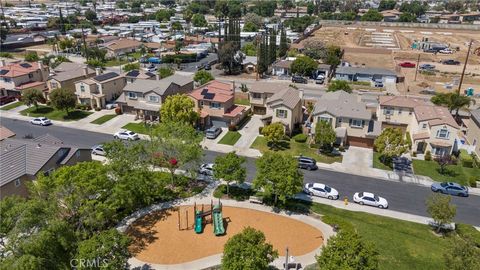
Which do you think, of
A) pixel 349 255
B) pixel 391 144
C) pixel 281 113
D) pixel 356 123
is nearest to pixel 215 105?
pixel 281 113

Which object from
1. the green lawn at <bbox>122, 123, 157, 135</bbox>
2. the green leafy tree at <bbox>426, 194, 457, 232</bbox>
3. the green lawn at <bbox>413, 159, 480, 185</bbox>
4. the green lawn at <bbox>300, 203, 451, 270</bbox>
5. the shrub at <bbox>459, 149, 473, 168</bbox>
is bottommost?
the green lawn at <bbox>300, 203, 451, 270</bbox>

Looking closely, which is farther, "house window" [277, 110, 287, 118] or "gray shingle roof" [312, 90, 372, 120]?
"house window" [277, 110, 287, 118]

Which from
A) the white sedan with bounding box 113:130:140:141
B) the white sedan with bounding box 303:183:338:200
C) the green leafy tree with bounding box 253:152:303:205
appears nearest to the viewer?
the green leafy tree with bounding box 253:152:303:205

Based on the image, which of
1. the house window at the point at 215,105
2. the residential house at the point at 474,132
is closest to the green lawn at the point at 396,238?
the residential house at the point at 474,132

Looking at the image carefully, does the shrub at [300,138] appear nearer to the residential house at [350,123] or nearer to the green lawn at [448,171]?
the residential house at [350,123]

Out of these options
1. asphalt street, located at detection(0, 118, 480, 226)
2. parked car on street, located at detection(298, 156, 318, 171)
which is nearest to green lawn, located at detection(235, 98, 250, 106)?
asphalt street, located at detection(0, 118, 480, 226)

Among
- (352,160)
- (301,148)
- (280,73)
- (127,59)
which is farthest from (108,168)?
(127,59)

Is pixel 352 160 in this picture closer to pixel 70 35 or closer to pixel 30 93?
pixel 30 93

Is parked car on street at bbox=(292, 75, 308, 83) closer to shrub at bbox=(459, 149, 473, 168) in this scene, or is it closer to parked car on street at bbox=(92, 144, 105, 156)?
→ shrub at bbox=(459, 149, 473, 168)
